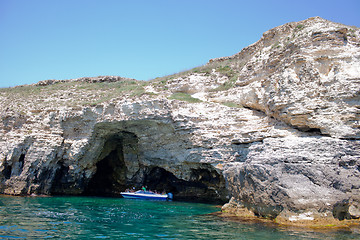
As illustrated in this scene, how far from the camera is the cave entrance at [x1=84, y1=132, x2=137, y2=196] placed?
88.4ft


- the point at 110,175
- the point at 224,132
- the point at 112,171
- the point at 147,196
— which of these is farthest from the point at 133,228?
the point at 110,175

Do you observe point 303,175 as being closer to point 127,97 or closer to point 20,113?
point 127,97

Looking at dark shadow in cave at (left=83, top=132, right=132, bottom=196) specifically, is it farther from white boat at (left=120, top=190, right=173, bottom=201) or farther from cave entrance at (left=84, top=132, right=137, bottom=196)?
white boat at (left=120, top=190, right=173, bottom=201)

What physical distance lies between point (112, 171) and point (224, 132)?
15.1 meters

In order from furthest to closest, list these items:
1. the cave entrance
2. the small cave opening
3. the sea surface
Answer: the cave entrance
the small cave opening
the sea surface

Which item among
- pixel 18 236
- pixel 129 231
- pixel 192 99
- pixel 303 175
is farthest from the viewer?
pixel 192 99

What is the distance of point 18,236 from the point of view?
29.3ft

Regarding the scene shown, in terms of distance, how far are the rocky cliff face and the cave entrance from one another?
0.11 metres

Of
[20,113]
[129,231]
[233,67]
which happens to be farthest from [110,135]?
[129,231]

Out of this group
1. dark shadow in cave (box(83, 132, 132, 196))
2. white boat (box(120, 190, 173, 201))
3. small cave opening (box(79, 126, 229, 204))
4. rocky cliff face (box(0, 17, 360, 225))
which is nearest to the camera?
rocky cliff face (box(0, 17, 360, 225))

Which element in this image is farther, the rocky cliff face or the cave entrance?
the cave entrance

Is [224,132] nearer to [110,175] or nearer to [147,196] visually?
[147,196]

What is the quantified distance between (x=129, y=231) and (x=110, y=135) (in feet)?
50.0

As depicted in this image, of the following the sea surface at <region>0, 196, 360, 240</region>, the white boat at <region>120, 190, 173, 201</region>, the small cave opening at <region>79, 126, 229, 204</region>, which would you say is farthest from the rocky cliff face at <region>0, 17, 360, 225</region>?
the white boat at <region>120, 190, 173, 201</region>
